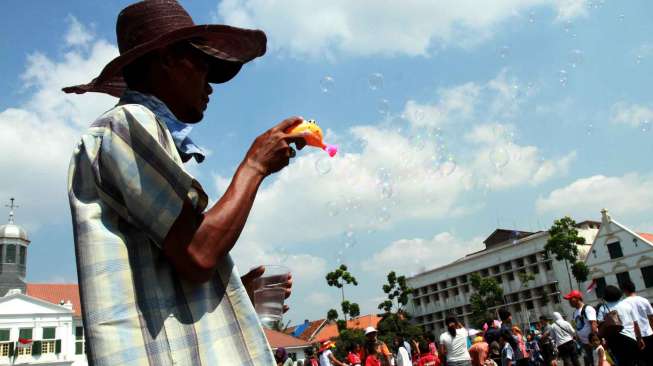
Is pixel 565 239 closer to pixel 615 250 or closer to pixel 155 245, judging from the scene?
pixel 615 250

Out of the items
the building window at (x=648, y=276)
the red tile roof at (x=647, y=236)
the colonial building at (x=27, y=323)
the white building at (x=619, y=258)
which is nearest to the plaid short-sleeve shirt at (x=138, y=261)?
the colonial building at (x=27, y=323)

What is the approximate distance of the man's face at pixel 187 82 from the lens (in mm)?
1518

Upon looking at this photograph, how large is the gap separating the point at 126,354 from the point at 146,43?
830 millimetres

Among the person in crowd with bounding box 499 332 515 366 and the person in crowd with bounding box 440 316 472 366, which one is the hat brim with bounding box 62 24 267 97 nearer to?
the person in crowd with bounding box 440 316 472 366

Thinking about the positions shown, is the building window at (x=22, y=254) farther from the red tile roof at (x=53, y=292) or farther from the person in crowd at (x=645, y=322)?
the person in crowd at (x=645, y=322)

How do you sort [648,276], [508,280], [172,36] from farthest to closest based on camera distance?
[508,280] → [648,276] → [172,36]

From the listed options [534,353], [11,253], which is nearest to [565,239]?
[534,353]

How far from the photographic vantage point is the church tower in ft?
169

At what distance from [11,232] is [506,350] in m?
55.5

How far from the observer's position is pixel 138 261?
3.94 feet

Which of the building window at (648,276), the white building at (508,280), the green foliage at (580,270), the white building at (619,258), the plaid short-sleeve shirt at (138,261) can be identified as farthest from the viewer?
the white building at (508,280)

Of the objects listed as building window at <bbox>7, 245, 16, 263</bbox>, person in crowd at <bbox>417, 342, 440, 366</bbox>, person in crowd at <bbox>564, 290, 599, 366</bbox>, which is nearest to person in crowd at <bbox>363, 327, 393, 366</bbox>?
person in crowd at <bbox>417, 342, 440, 366</bbox>

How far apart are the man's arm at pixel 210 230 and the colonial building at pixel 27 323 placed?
50634 millimetres

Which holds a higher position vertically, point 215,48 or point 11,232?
point 11,232
